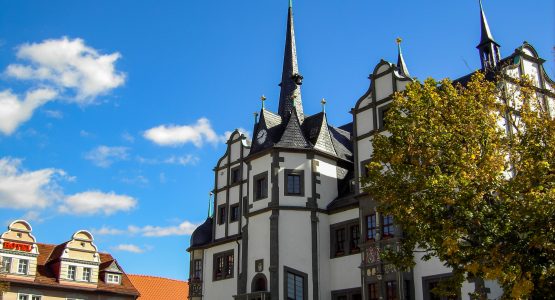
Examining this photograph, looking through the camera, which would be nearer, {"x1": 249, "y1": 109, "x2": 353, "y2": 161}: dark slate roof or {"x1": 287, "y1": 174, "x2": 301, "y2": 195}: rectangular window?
{"x1": 287, "y1": 174, "x2": 301, "y2": 195}: rectangular window

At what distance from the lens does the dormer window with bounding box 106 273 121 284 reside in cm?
5378

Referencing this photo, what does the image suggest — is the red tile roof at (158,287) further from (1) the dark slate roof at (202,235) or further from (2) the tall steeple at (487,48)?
(2) the tall steeple at (487,48)

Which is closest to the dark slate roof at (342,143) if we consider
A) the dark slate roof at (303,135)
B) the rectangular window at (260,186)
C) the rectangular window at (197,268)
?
the dark slate roof at (303,135)

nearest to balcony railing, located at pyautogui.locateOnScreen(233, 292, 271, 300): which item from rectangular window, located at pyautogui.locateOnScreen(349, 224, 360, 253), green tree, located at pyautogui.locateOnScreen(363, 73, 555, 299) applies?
rectangular window, located at pyautogui.locateOnScreen(349, 224, 360, 253)

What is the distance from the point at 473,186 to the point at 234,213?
23946 mm

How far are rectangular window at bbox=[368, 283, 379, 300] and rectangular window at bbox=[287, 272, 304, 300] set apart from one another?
4314mm

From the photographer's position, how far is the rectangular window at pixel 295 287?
116 feet

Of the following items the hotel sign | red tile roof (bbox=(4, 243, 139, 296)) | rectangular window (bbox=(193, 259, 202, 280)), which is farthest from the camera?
red tile roof (bbox=(4, 243, 139, 296))

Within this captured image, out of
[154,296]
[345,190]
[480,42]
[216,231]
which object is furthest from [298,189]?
[154,296]

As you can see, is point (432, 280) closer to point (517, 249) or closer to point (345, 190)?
point (345, 190)

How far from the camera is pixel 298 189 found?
37.7 meters

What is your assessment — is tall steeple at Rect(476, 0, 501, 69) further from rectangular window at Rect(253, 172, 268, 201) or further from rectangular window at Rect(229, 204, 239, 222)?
rectangular window at Rect(229, 204, 239, 222)

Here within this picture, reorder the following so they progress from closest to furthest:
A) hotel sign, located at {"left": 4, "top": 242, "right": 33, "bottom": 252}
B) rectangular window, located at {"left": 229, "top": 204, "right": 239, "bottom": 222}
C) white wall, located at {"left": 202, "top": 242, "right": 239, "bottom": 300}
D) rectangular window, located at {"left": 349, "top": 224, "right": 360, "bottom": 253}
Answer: rectangular window, located at {"left": 349, "top": 224, "right": 360, "bottom": 253} → white wall, located at {"left": 202, "top": 242, "right": 239, "bottom": 300} → rectangular window, located at {"left": 229, "top": 204, "right": 239, "bottom": 222} → hotel sign, located at {"left": 4, "top": 242, "right": 33, "bottom": 252}

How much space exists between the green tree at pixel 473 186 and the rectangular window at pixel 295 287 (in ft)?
45.7
